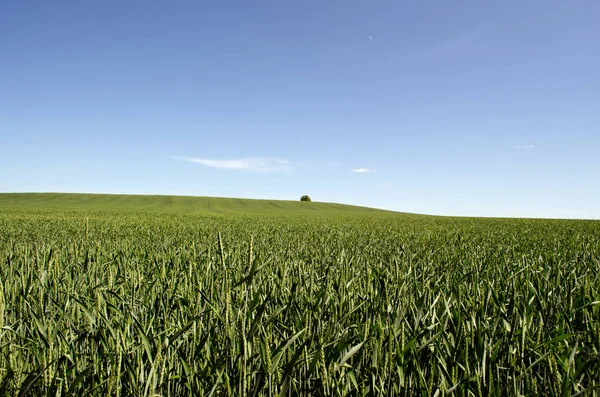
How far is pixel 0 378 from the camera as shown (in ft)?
6.86

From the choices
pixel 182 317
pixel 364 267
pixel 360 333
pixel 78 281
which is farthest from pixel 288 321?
pixel 364 267

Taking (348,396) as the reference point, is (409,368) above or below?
above

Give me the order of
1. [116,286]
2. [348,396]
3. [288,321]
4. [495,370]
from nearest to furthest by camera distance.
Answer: [348,396] < [495,370] < [288,321] < [116,286]

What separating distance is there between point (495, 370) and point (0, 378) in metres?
2.81

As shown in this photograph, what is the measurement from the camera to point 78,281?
13.3ft

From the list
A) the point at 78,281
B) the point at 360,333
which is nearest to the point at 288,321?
the point at 360,333

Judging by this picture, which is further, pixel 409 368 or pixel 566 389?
pixel 409 368

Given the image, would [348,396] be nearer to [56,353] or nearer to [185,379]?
[185,379]

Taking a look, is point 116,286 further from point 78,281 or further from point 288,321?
point 288,321

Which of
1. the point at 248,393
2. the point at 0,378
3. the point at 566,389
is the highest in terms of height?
the point at 566,389

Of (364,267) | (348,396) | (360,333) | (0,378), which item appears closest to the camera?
(348,396)

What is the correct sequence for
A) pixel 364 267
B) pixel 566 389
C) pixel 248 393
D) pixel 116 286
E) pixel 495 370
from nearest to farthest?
pixel 566 389 → pixel 248 393 → pixel 495 370 → pixel 116 286 → pixel 364 267

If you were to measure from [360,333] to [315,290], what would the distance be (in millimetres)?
1145

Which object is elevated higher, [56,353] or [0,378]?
[56,353]
